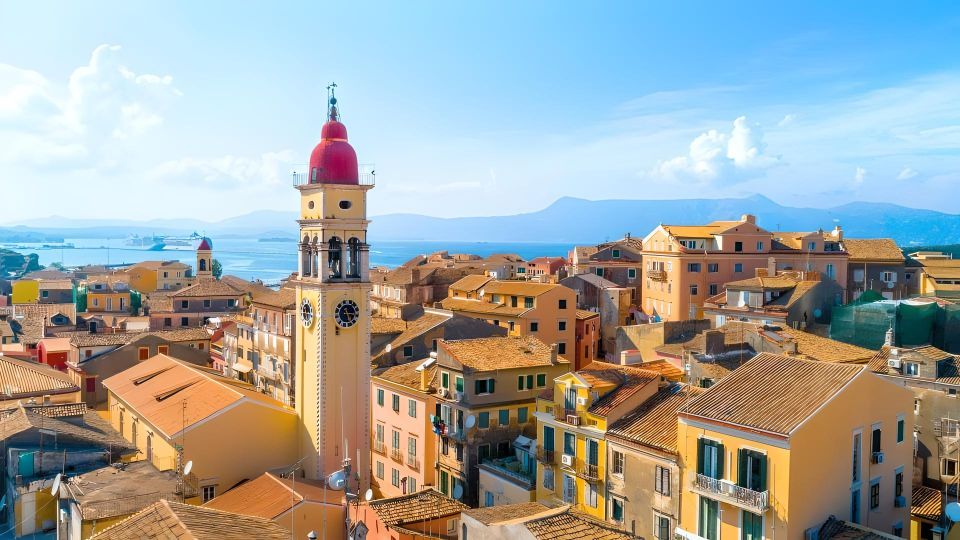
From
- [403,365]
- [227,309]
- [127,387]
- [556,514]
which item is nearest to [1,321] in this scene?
[227,309]

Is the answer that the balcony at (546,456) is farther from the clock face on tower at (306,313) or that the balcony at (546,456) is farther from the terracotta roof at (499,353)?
the clock face on tower at (306,313)

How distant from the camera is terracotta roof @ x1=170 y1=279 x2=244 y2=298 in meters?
78.8

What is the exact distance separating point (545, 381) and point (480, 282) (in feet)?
85.1

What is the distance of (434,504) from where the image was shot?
3009cm

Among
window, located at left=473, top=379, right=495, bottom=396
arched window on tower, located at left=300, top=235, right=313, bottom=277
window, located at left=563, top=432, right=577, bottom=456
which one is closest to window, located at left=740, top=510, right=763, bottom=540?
window, located at left=563, top=432, right=577, bottom=456

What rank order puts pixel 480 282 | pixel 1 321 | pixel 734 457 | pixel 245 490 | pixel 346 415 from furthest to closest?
pixel 1 321 → pixel 480 282 → pixel 346 415 → pixel 245 490 → pixel 734 457

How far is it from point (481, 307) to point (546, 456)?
2798 cm

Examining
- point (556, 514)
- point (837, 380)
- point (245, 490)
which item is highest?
point (837, 380)

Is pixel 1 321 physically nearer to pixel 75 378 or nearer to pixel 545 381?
pixel 75 378

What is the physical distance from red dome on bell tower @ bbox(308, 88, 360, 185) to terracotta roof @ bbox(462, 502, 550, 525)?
57.3ft

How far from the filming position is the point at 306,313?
37.6 meters

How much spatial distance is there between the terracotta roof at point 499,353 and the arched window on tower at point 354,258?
5272mm

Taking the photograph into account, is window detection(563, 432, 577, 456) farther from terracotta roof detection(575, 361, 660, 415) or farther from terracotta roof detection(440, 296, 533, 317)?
Result: terracotta roof detection(440, 296, 533, 317)

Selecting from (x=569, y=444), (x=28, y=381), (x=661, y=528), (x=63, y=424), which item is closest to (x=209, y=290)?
(x=28, y=381)
